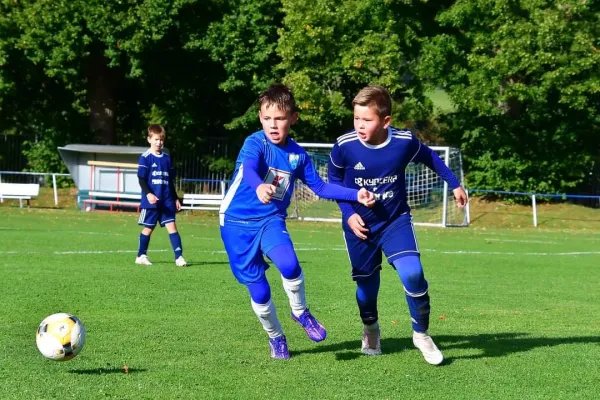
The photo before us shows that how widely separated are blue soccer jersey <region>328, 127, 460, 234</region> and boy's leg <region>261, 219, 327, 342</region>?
55cm

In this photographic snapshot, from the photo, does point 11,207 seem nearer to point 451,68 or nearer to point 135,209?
point 135,209

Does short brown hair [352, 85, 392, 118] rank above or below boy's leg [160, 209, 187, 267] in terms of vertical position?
above

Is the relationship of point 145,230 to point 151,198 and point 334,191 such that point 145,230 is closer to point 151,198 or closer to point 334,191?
point 151,198

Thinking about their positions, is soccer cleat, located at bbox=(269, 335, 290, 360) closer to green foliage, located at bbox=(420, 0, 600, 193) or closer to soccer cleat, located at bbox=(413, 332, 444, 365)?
soccer cleat, located at bbox=(413, 332, 444, 365)

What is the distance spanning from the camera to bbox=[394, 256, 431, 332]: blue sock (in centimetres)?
636

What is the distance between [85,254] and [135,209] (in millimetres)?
16636

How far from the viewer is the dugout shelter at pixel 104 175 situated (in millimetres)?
30422

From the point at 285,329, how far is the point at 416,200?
18.9 m

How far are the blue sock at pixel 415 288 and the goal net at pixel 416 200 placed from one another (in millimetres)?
19415

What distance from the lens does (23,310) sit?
834 centimetres

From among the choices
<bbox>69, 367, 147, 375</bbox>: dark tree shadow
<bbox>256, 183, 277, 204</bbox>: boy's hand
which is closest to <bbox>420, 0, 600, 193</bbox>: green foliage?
<bbox>256, 183, 277, 204</bbox>: boy's hand

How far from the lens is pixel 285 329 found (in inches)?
310

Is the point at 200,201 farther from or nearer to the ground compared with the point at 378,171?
nearer to the ground

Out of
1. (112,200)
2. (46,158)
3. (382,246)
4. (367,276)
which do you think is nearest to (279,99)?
(382,246)
